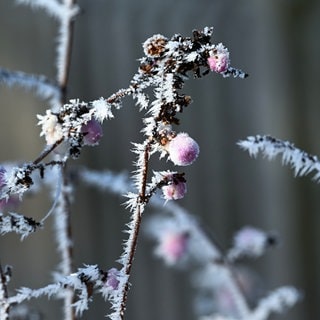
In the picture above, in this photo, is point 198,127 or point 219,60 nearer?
point 219,60

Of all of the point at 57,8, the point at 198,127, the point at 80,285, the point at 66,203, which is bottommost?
the point at 80,285

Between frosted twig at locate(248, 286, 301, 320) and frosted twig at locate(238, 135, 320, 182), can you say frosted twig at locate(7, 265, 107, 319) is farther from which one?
frosted twig at locate(248, 286, 301, 320)

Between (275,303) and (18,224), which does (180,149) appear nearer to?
(18,224)

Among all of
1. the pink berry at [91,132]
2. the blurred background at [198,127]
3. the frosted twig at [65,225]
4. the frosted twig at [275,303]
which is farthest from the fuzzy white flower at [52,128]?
the blurred background at [198,127]

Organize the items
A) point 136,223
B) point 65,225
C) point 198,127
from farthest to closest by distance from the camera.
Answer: point 198,127, point 65,225, point 136,223

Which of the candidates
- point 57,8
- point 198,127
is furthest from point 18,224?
point 198,127

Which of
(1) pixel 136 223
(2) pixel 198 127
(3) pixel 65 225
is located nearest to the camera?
(1) pixel 136 223

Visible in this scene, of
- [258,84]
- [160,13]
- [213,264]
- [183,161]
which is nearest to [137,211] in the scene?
[183,161]
